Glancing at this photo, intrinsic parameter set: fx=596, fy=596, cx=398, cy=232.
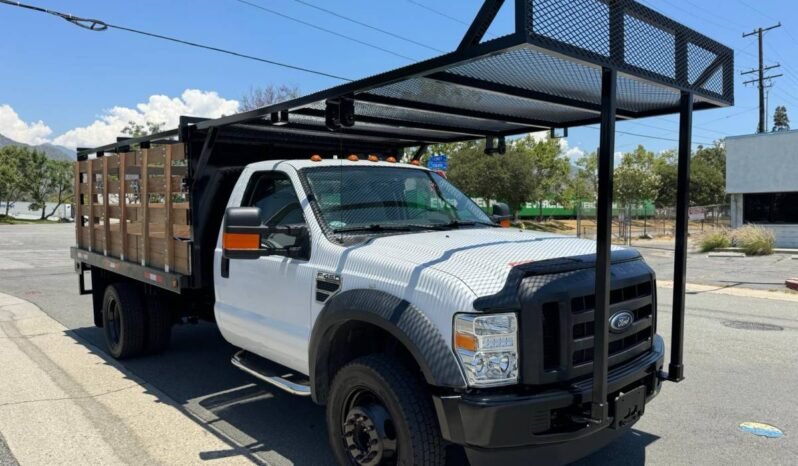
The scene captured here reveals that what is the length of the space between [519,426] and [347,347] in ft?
4.08

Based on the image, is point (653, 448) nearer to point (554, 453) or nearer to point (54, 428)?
point (554, 453)

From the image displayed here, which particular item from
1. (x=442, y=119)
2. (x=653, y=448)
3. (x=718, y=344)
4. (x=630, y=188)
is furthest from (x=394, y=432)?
(x=630, y=188)

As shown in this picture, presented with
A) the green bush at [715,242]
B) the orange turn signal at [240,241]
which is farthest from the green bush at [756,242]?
the orange turn signal at [240,241]

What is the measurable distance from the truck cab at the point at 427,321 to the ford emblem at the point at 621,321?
0.4 inches

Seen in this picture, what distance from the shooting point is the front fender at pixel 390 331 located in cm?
283

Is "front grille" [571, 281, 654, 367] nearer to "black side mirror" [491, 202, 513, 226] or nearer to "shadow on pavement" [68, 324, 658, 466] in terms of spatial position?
"shadow on pavement" [68, 324, 658, 466]

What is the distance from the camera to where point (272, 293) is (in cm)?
419

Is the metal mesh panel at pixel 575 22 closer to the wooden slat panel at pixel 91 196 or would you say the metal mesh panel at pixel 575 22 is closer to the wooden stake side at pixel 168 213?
the wooden stake side at pixel 168 213

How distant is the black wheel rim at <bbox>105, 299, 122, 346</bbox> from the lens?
6.58m

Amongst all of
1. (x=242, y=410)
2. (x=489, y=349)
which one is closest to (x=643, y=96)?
(x=489, y=349)

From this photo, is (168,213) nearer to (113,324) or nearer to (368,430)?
(113,324)

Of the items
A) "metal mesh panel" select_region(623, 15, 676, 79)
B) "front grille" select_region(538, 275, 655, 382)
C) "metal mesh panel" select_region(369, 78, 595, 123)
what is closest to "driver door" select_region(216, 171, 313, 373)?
"metal mesh panel" select_region(369, 78, 595, 123)

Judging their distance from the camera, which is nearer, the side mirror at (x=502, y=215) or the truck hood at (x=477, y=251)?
the truck hood at (x=477, y=251)

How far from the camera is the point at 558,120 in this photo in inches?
201
